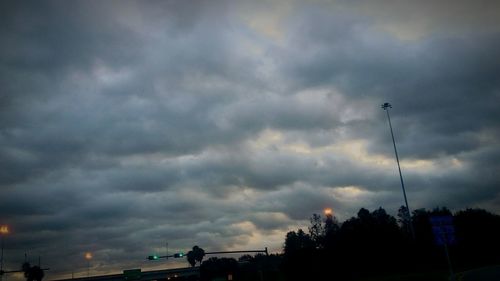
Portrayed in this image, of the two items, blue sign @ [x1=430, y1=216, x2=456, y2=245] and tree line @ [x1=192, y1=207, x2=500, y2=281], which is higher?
blue sign @ [x1=430, y1=216, x2=456, y2=245]

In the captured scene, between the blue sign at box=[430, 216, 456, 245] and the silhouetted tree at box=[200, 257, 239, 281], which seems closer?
the blue sign at box=[430, 216, 456, 245]

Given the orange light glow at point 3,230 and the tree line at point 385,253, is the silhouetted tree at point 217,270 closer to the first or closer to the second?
the tree line at point 385,253

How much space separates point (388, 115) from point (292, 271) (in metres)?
33.3

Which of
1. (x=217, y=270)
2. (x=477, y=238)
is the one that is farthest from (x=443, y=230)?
(x=217, y=270)

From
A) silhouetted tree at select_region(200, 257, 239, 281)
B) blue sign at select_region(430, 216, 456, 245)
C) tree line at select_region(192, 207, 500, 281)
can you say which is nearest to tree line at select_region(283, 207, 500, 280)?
tree line at select_region(192, 207, 500, 281)

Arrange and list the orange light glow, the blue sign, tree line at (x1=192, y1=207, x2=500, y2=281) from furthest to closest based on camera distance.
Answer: tree line at (x1=192, y1=207, x2=500, y2=281)
the orange light glow
the blue sign

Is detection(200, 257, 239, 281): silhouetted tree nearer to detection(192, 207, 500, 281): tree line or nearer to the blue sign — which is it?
detection(192, 207, 500, 281): tree line

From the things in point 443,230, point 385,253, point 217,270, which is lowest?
point 217,270

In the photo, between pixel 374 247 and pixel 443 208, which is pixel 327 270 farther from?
pixel 443 208

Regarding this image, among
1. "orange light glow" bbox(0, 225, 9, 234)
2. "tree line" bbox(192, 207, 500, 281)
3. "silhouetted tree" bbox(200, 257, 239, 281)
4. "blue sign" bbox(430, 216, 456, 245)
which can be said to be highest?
"orange light glow" bbox(0, 225, 9, 234)

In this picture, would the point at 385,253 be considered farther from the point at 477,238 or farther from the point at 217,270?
the point at 217,270

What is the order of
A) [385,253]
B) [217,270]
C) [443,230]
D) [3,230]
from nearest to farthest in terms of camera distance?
[443,230], [3,230], [385,253], [217,270]

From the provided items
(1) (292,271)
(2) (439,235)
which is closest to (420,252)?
(1) (292,271)

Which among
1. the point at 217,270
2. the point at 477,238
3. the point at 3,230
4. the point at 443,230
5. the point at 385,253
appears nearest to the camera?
the point at 443,230
